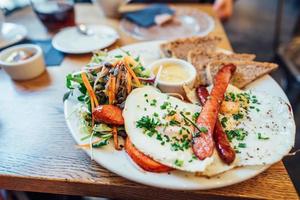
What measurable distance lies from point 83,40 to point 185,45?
55cm

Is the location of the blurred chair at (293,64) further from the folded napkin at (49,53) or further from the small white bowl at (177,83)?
the folded napkin at (49,53)

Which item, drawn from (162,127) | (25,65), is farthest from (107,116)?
(25,65)

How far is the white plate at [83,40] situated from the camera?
143 centimetres

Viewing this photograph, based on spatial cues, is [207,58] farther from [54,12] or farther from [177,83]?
[54,12]

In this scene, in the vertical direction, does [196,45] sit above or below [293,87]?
above

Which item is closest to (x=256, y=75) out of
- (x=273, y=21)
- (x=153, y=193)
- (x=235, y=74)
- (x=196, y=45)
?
(x=235, y=74)

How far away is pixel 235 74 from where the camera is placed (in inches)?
45.3

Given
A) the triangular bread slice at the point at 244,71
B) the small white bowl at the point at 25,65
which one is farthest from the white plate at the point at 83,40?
the triangular bread slice at the point at 244,71

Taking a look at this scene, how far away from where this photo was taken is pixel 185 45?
1.38 meters

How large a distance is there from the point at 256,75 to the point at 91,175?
74 cm

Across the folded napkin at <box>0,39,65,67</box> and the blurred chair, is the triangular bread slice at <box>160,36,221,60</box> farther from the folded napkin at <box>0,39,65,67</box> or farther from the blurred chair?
the blurred chair

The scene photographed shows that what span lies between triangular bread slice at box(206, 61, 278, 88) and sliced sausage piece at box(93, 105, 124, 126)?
0.44m

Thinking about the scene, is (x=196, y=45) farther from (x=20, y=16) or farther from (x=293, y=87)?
(x=293, y=87)

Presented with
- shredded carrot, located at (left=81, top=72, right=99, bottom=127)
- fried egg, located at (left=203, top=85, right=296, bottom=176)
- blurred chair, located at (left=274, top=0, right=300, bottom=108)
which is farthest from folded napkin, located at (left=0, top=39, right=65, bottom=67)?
blurred chair, located at (left=274, top=0, right=300, bottom=108)
